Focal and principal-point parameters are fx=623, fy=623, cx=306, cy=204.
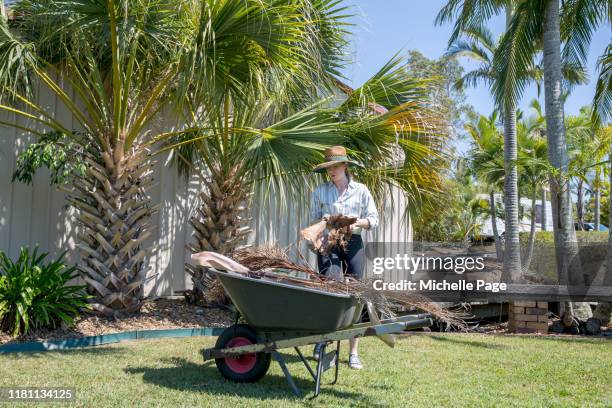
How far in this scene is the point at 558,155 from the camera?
32.4ft

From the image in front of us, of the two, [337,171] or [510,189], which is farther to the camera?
[510,189]

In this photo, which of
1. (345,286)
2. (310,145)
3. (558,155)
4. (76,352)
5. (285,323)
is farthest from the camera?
(558,155)

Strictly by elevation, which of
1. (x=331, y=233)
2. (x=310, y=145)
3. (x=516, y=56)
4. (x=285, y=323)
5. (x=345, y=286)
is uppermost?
(x=516, y=56)

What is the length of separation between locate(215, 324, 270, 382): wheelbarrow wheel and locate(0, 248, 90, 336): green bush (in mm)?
2195

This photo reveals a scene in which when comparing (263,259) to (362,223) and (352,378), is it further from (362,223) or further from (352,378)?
(352,378)

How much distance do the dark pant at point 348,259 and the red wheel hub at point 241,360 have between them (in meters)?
0.84

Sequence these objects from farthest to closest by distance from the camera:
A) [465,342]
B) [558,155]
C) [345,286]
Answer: [558,155] → [465,342] → [345,286]

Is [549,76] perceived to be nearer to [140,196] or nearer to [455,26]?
[455,26]

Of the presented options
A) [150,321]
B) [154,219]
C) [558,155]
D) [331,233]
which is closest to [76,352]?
[150,321]

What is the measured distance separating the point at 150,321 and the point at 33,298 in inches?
53.5

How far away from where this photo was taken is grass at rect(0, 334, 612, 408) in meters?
3.90

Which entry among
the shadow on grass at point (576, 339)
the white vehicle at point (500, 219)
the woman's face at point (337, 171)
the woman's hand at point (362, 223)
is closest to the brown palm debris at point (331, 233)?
the woman's hand at point (362, 223)

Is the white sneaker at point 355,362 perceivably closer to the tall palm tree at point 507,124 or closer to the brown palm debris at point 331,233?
the brown palm debris at point 331,233

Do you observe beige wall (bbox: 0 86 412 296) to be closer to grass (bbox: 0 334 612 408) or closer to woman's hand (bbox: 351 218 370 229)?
grass (bbox: 0 334 612 408)
